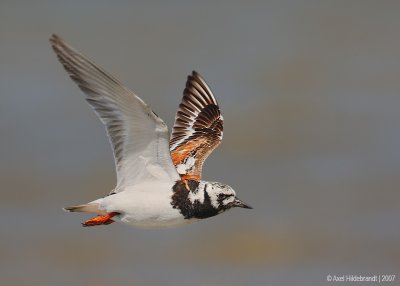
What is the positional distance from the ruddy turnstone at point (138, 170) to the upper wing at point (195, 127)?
1.58 ft

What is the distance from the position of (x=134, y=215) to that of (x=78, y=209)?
0.49m

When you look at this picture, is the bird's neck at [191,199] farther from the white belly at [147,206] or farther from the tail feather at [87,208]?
the tail feather at [87,208]

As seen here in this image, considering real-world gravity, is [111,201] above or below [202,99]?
below

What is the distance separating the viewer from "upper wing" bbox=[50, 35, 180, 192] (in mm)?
8117

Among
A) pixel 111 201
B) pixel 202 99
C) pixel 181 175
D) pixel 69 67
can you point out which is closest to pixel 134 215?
pixel 111 201

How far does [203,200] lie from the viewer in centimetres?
887

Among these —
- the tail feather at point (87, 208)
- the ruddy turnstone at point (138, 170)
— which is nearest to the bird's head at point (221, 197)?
the ruddy turnstone at point (138, 170)

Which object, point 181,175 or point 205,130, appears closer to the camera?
point 181,175

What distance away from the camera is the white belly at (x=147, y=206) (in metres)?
8.78

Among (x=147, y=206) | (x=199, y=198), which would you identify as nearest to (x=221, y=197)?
(x=199, y=198)

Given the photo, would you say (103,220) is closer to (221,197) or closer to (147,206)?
(147,206)

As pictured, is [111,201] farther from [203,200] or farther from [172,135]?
[172,135]

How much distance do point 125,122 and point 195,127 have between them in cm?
237

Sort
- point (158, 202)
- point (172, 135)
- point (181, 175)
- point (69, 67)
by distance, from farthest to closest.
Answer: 1. point (172, 135)
2. point (181, 175)
3. point (158, 202)
4. point (69, 67)
